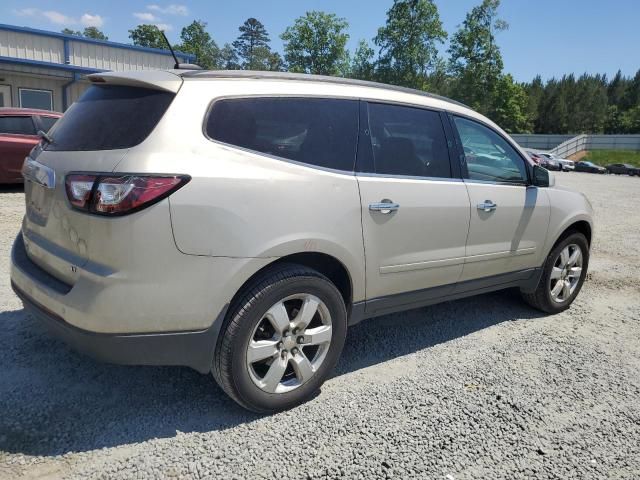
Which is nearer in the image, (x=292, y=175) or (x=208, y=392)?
(x=292, y=175)

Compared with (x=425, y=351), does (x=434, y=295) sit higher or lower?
higher

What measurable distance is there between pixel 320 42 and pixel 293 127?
60855 millimetres

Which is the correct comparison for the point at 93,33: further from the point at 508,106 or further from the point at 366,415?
the point at 366,415

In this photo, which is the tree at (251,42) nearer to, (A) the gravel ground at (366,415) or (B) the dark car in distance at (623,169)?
(B) the dark car in distance at (623,169)

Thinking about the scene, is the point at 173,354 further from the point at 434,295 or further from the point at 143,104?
the point at 434,295

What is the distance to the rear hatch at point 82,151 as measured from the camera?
2477mm

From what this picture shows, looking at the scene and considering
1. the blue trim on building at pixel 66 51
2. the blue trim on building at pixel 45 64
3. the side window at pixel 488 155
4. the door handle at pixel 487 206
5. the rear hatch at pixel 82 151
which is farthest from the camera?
the blue trim on building at pixel 66 51

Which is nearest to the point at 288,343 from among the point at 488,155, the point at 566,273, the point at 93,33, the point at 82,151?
the point at 82,151

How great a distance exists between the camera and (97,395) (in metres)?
2.98

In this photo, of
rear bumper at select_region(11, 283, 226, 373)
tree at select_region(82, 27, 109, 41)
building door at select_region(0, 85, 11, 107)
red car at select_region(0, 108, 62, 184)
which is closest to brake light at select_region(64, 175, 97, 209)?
rear bumper at select_region(11, 283, 226, 373)

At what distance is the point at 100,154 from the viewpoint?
2.50 m

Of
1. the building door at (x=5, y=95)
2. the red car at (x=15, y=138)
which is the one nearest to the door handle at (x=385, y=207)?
the red car at (x=15, y=138)

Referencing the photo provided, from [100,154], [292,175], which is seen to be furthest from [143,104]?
[292,175]

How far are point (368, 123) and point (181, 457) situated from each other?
2.19 metres
